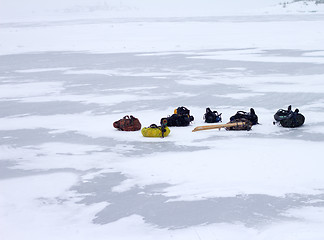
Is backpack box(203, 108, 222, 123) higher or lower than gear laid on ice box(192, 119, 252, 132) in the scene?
higher

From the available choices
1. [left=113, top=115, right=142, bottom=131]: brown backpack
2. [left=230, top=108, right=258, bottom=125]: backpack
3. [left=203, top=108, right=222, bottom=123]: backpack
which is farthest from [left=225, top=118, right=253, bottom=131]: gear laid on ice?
[left=113, top=115, right=142, bottom=131]: brown backpack

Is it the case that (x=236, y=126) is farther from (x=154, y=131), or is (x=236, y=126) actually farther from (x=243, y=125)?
(x=154, y=131)

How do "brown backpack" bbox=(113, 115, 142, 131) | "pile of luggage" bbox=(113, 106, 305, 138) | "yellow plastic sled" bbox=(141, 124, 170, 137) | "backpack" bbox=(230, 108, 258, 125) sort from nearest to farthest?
"yellow plastic sled" bbox=(141, 124, 170, 137)
"pile of luggage" bbox=(113, 106, 305, 138)
"brown backpack" bbox=(113, 115, 142, 131)
"backpack" bbox=(230, 108, 258, 125)

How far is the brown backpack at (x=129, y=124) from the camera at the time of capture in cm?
1029

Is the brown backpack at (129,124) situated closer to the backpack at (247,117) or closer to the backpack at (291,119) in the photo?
the backpack at (247,117)

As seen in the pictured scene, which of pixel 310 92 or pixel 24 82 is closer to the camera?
pixel 310 92

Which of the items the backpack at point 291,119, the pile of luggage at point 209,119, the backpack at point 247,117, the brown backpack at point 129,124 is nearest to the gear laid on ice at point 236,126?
the pile of luggage at point 209,119

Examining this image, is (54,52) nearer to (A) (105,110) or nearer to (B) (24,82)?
(B) (24,82)

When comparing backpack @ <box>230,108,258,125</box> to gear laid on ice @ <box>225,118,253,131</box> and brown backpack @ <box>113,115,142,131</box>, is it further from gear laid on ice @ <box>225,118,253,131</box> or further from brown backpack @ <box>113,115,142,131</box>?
brown backpack @ <box>113,115,142,131</box>

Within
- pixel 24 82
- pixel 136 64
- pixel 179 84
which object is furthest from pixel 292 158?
pixel 136 64

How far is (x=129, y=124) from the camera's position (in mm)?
10305

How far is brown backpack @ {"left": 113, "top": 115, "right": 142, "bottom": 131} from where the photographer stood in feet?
33.8

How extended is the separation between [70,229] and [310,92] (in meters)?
9.62

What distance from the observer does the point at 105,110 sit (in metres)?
12.5
